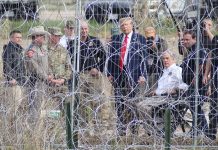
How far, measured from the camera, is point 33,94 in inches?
339

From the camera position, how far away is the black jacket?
356 inches

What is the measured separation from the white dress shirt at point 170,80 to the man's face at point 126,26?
735 millimetres

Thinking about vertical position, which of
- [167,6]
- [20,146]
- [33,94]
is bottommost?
[20,146]

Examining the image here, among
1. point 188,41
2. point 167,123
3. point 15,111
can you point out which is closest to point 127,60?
point 188,41

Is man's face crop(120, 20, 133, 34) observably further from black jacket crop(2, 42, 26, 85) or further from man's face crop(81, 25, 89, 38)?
black jacket crop(2, 42, 26, 85)

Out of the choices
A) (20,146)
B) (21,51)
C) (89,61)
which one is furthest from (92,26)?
(20,146)

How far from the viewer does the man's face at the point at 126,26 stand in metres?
9.26

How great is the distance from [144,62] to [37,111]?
1.67 meters

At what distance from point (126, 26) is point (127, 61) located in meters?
0.49

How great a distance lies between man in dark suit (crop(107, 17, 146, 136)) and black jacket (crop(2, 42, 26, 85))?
3.86 ft

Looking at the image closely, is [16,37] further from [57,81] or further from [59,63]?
[57,81]

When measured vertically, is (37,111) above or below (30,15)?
below

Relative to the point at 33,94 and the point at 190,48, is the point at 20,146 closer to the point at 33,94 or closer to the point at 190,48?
the point at 33,94

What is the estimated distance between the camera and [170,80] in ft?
30.3
